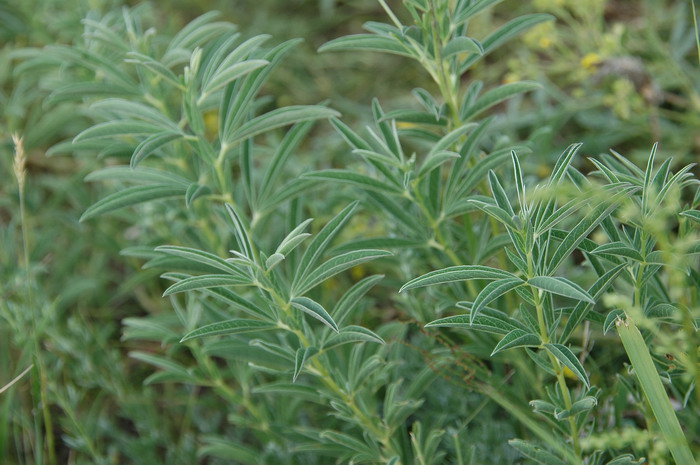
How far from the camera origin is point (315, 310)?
1293mm

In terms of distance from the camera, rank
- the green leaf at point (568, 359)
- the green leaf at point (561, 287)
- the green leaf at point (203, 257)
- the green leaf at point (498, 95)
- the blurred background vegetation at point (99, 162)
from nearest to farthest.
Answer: the green leaf at point (561, 287) → the green leaf at point (568, 359) → the green leaf at point (203, 257) → the green leaf at point (498, 95) → the blurred background vegetation at point (99, 162)

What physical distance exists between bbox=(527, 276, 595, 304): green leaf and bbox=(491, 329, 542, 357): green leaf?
0.33 feet

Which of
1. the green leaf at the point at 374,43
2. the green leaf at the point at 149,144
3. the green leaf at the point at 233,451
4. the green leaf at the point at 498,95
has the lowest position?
the green leaf at the point at 233,451

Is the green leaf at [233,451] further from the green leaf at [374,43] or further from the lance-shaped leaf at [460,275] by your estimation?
the green leaf at [374,43]

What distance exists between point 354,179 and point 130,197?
468 mm

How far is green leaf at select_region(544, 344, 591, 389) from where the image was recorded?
1219 mm

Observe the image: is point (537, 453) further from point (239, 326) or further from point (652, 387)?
point (239, 326)

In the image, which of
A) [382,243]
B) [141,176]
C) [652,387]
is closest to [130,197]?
[141,176]

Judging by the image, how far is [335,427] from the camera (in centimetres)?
190

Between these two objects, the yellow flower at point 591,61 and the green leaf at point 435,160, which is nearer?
the green leaf at point 435,160

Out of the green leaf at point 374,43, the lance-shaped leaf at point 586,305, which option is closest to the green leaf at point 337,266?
the lance-shaped leaf at point 586,305

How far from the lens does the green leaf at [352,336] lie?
1.34 meters

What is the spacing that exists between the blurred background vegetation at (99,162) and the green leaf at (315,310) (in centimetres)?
65

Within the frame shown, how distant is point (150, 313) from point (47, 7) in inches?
46.4
